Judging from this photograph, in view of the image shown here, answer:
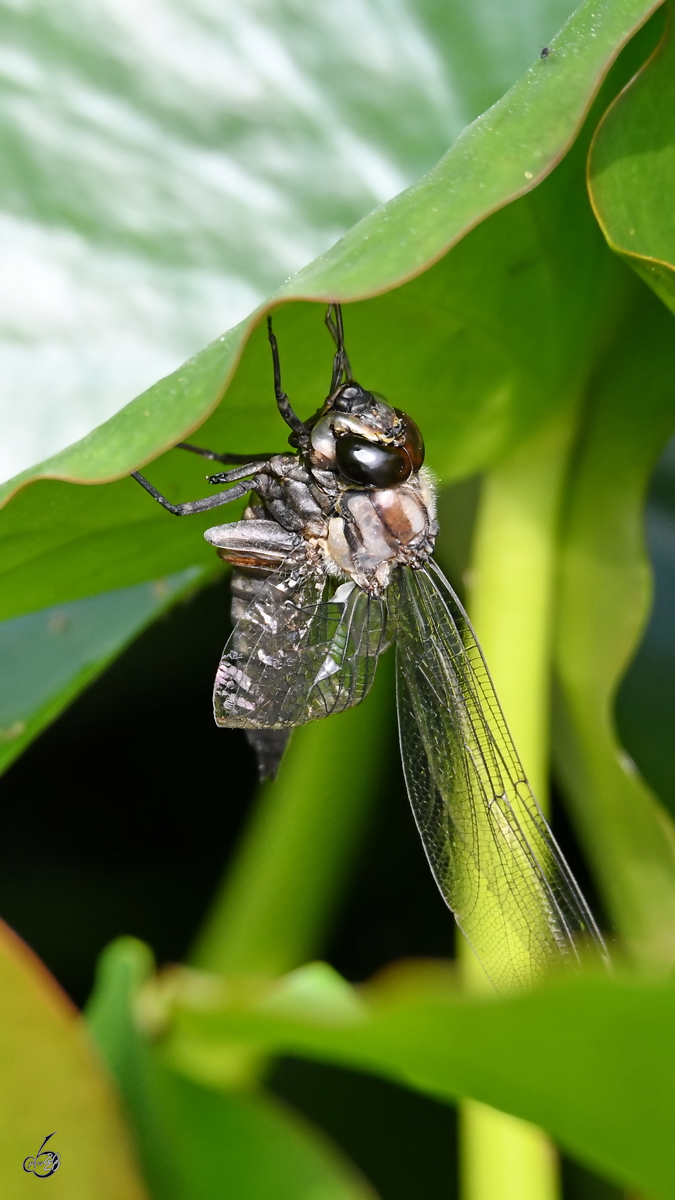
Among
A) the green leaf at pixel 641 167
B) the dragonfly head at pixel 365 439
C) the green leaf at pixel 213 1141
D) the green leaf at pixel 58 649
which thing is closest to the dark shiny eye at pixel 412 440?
the dragonfly head at pixel 365 439

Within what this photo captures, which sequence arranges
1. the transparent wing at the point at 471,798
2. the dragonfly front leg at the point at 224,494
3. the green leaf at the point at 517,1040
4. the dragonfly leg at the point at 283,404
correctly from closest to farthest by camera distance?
the green leaf at the point at 517,1040 → the dragonfly leg at the point at 283,404 → the dragonfly front leg at the point at 224,494 → the transparent wing at the point at 471,798

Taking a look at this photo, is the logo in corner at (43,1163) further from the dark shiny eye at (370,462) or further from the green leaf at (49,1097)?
the dark shiny eye at (370,462)

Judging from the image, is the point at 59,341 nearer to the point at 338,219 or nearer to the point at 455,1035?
the point at 338,219

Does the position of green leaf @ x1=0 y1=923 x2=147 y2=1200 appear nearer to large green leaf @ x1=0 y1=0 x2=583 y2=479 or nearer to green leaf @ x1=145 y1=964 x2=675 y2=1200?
green leaf @ x1=145 y1=964 x2=675 y2=1200

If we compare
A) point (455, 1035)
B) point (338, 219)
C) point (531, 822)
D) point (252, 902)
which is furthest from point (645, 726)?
point (455, 1035)

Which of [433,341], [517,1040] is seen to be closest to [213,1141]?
[517,1040]

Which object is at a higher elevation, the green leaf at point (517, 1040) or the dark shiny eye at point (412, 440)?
the dark shiny eye at point (412, 440)

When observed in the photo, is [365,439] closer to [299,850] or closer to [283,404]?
[283,404]
